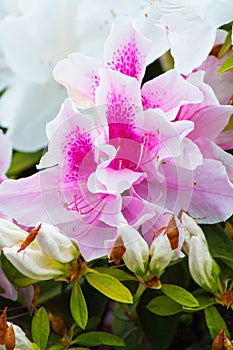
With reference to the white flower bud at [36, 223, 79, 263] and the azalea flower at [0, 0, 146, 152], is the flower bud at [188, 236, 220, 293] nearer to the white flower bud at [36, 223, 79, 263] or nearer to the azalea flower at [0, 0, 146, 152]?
the white flower bud at [36, 223, 79, 263]

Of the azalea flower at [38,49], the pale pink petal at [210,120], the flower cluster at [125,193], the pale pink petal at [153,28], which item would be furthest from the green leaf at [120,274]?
the azalea flower at [38,49]

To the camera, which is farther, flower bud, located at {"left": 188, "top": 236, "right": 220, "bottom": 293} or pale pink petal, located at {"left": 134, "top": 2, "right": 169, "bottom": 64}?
pale pink petal, located at {"left": 134, "top": 2, "right": 169, "bottom": 64}

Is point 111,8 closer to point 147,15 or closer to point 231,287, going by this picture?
point 147,15

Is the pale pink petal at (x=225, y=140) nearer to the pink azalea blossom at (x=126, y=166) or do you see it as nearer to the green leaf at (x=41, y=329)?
the pink azalea blossom at (x=126, y=166)

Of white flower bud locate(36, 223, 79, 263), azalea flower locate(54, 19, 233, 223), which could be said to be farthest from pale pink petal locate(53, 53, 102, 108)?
white flower bud locate(36, 223, 79, 263)

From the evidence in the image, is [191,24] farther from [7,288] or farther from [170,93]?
[7,288]
